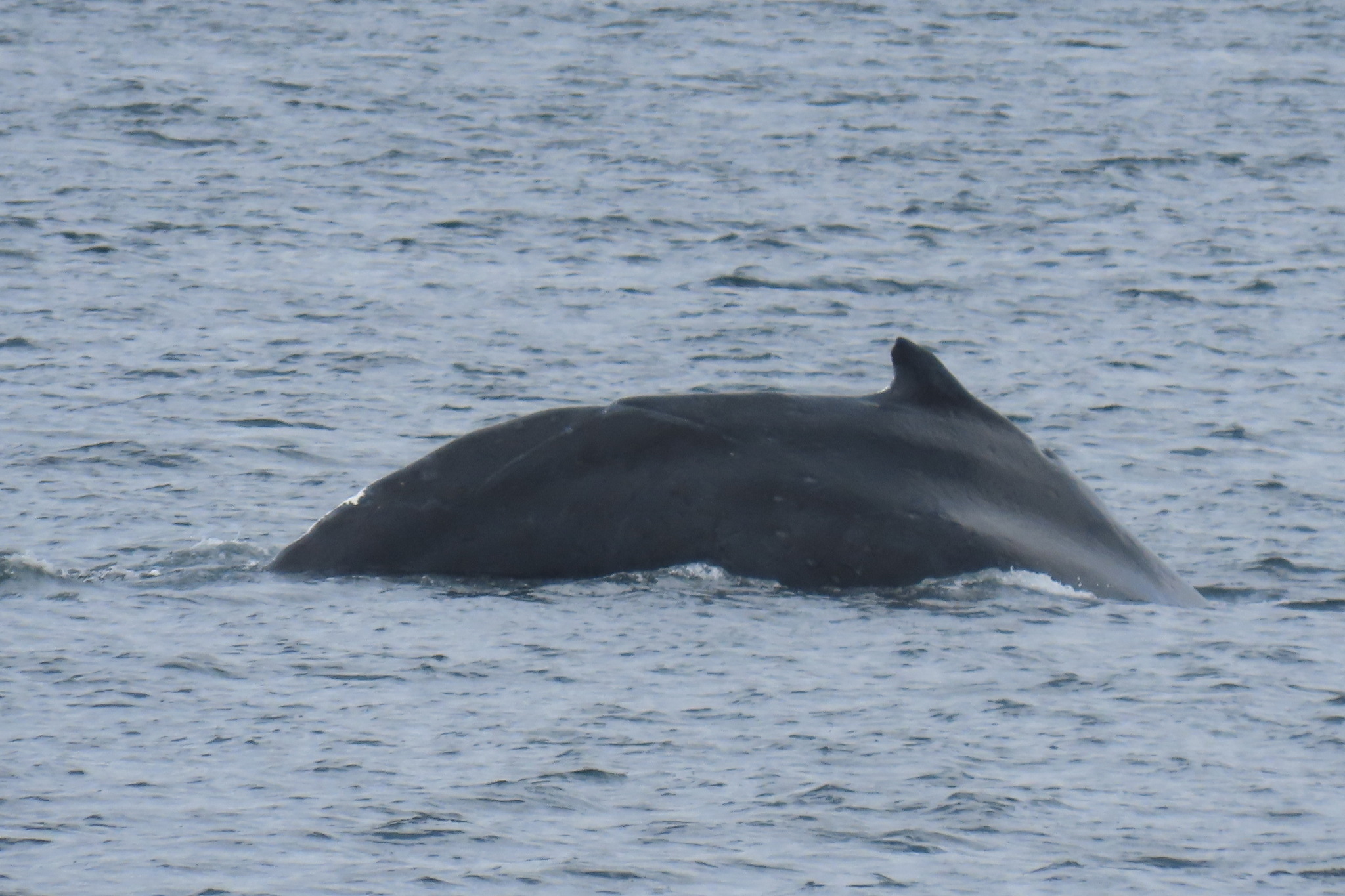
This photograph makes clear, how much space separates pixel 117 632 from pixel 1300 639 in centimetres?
594

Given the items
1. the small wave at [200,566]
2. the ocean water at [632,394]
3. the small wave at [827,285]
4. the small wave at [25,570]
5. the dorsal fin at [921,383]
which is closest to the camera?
the ocean water at [632,394]

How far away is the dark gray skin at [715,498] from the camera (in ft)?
38.2

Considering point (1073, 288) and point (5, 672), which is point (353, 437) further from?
point (1073, 288)

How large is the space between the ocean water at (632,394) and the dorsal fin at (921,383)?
0.95 metres

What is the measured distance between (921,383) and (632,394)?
8313 millimetres

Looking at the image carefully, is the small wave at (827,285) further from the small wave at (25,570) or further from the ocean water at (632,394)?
the small wave at (25,570)

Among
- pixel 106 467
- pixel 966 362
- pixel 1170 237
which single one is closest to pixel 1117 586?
pixel 106 467

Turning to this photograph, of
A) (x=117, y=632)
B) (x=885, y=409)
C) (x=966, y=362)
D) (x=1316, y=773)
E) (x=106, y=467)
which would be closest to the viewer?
(x=1316, y=773)

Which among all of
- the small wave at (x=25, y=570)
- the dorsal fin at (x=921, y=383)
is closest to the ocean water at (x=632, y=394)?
the small wave at (x=25, y=570)

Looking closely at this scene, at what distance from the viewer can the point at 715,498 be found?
38.3ft

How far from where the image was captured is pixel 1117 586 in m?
12.3

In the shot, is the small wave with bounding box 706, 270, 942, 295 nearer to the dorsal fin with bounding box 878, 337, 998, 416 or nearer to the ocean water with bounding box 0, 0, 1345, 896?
the ocean water with bounding box 0, 0, 1345, 896

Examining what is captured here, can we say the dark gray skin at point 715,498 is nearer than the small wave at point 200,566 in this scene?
Yes

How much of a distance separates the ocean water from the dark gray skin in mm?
164
